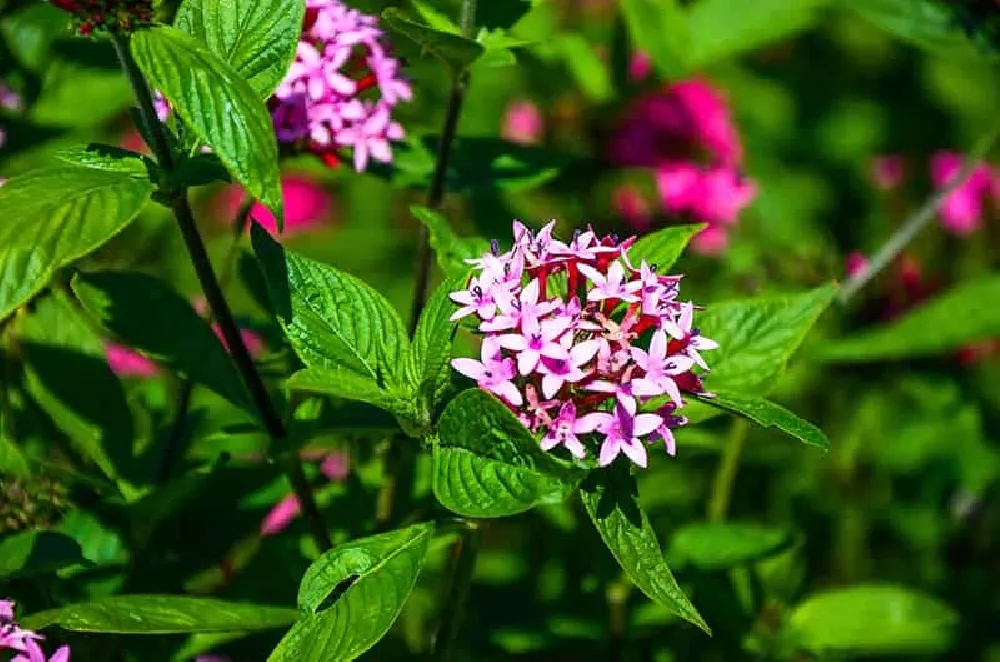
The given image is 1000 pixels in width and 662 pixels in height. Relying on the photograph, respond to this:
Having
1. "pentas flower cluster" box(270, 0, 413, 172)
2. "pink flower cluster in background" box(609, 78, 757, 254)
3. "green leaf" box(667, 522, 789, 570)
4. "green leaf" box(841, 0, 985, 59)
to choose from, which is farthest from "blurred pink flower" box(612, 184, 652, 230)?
"pentas flower cluster" box(270, 0, 413, 172)

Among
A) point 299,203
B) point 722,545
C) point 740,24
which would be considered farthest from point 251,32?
point 299,203

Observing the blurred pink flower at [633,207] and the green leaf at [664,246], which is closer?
the green leaf at [664,246]

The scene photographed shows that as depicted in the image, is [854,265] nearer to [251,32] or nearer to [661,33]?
[661,33]

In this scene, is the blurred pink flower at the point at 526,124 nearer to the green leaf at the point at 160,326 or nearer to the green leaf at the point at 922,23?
the green leaf at the point at 922,23

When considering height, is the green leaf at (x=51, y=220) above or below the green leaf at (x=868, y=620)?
above

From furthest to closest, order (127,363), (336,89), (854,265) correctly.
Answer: (127,363) < (854,265) < (336,89)

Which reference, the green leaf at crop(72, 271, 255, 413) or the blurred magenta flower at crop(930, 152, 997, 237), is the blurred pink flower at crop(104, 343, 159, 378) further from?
the blurred magenta flower at crop(930, 152, 997, 237)

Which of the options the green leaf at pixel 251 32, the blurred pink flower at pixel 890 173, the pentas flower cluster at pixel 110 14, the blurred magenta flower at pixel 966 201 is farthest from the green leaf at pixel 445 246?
the blurred pink flower at pixel 890 173
